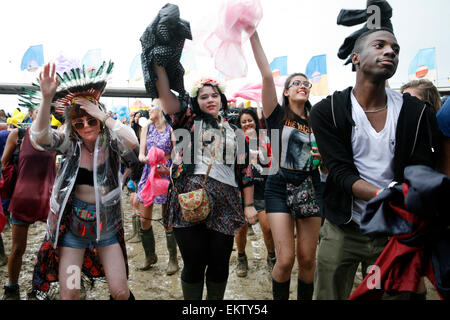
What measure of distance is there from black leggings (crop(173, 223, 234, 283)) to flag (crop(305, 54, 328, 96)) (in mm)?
16215

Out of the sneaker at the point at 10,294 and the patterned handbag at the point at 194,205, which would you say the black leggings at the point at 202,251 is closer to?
the patterned handbag at the point at 194,205

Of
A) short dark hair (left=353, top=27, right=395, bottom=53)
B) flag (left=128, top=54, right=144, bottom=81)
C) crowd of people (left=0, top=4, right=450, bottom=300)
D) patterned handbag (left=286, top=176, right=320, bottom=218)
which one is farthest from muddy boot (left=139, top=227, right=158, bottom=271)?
flag (left=128, top=54, right=144, bottom=81)

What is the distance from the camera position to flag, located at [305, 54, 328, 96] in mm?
17625

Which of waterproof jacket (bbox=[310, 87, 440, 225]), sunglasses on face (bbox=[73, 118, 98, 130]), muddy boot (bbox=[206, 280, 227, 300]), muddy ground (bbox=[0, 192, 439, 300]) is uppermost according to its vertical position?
sunglasses on face (bbox=[73, 118, 98, 130])

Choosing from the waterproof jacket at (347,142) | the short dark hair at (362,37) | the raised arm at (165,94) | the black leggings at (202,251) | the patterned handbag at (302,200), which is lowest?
the black leggings at (202,251)

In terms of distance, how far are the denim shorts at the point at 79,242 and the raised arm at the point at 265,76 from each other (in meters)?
1.67

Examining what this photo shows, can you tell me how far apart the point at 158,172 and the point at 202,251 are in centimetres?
166

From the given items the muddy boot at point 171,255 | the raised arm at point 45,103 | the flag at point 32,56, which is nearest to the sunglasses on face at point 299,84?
the raised arm at point 45,103

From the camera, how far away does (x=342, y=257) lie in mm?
1925

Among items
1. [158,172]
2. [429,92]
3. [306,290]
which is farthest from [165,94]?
[429,92]

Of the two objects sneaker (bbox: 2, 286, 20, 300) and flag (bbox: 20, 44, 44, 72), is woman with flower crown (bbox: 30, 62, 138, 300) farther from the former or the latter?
flag (bbox: 20, 44, 44, 72)

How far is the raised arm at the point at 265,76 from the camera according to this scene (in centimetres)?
228

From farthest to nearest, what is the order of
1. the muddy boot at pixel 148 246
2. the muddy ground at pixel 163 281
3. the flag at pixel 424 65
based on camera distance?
the flag at pixel 424 65
the muddy boot at pixel 148 246
the muddy ground at pixel 163 281

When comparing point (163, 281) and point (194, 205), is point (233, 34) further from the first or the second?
point (163, 281)
